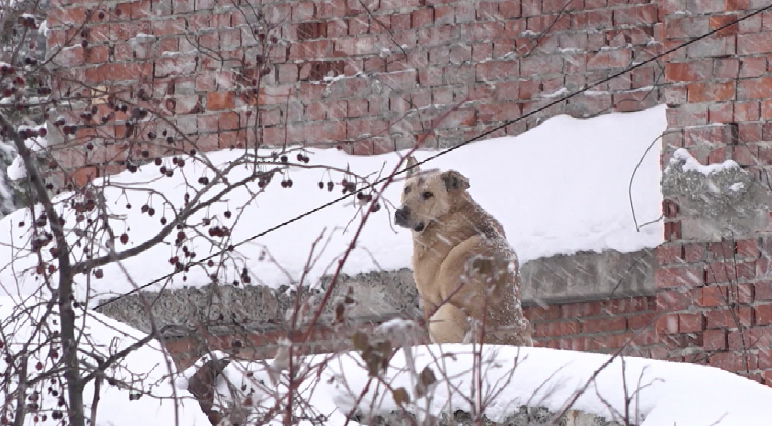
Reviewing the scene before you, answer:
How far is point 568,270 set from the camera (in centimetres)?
627

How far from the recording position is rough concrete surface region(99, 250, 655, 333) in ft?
20.4

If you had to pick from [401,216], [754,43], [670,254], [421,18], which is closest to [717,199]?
[670,254]

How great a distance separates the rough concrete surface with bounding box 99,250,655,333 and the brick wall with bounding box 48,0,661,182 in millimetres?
760

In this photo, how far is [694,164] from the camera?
5684mm

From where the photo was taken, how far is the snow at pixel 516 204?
632cm

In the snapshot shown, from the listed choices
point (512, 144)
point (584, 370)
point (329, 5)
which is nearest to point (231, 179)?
point (329, 5)

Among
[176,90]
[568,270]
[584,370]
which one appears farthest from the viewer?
[176,90]

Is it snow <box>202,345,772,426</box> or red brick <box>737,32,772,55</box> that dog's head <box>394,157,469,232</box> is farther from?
snow <box>202,345,772,426</box>

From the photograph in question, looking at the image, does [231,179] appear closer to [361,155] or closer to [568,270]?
[361,155]

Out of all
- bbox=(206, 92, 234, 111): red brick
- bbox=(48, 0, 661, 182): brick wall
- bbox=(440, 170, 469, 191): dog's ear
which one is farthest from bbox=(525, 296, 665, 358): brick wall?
Result: bbox=(206, 92, 234, 111): red brick

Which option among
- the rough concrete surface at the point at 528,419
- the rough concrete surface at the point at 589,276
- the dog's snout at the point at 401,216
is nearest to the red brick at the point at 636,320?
the rough concrete surface at the point at 589,276

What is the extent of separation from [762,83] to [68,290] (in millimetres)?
3321

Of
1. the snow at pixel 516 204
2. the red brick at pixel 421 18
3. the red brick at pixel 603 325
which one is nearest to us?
the snow at pixel 516 204

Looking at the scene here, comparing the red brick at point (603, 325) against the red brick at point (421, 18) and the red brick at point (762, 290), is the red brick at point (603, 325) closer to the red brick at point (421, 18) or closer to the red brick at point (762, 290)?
the red brick at point (762, 290)
